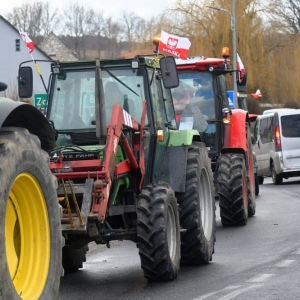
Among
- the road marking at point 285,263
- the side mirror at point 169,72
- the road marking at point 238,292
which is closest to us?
the road marking at point 238,292

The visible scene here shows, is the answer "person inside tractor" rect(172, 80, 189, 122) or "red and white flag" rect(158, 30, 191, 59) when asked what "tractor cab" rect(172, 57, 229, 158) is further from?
"red and white flag" rect(158, 30, 191, 59)

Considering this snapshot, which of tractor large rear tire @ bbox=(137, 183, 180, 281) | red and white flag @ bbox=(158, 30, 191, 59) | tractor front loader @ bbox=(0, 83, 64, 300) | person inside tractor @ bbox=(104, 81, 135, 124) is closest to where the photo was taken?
tractor front loader @ bbox=(0, 83, 64, 300)

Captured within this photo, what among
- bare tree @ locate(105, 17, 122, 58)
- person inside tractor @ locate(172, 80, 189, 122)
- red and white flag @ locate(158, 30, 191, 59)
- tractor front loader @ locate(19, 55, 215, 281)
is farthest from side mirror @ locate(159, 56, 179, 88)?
bare tree @ locate(105, 17, 122, 58)

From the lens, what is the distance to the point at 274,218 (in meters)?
15.0

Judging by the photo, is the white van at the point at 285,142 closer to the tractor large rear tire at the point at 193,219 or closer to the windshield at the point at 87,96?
the tractor large rear tire at the point at 193,219

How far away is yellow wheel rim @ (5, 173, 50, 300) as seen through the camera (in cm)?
552

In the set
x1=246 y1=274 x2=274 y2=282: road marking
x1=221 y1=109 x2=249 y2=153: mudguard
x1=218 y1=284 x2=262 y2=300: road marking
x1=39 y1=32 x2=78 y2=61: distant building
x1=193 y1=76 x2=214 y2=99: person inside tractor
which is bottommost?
x1=246 y1=274 x2=274 y2=282: road marking

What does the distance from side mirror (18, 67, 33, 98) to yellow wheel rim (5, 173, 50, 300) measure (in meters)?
3.69

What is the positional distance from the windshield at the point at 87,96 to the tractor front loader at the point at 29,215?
11.2ft

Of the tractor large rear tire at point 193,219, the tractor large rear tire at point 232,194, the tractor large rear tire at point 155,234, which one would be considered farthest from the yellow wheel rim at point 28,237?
the tractor large rear tire at point 232,194

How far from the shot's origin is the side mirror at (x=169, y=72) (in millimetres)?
9125

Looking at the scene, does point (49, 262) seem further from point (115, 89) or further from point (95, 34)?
point (95, 34)

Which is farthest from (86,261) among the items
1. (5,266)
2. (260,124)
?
(260,124)

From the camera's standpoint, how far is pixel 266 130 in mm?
25500
